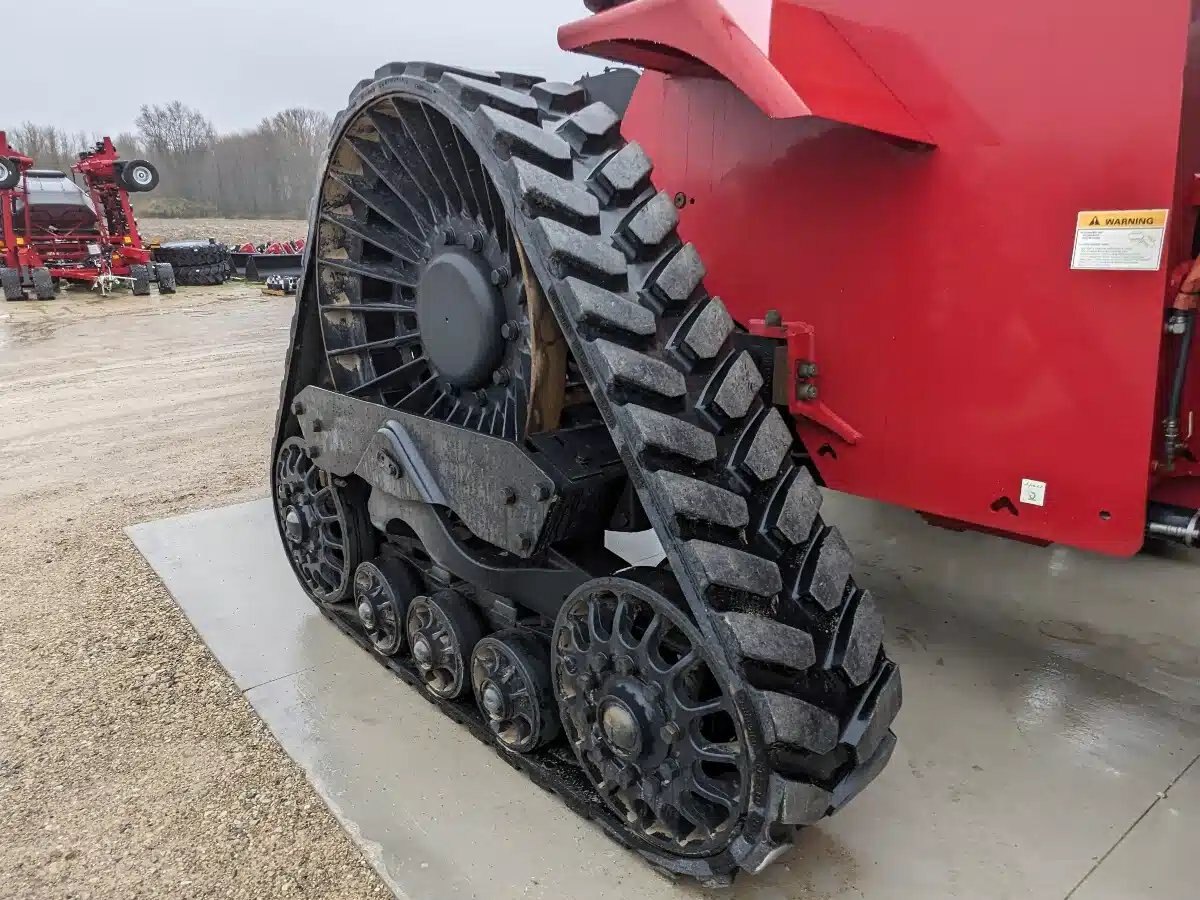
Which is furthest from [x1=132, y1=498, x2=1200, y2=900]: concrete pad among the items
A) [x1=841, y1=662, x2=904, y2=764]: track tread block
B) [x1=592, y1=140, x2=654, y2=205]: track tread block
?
[x1=592, y1=140, x2=654, y2=205]: track tread block

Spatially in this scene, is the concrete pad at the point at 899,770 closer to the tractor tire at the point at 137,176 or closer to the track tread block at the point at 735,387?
the track tread block at the point at 735,387

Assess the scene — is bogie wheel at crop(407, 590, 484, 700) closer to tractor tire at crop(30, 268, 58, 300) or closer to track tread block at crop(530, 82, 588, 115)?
track tread block at crop(530, 82, 588, 115)

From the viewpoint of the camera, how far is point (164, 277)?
61.0ft

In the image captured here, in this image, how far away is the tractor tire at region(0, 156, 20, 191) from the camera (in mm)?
16281

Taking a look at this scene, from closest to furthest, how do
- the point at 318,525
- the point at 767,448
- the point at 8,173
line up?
the point at 767,448, the point at 318,525, the point at 8,173

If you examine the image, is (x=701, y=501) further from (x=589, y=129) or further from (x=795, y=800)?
(x=589, y=129)

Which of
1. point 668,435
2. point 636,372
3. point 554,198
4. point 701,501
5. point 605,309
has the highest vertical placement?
point 554,198

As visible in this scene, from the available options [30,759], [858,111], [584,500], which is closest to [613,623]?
[584,500]

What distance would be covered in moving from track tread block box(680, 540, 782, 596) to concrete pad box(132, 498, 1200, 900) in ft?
2.80

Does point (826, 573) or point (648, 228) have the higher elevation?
→ point (648, 228)

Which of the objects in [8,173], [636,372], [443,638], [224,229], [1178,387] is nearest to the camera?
[636,372]

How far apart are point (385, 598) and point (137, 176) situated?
1838cm

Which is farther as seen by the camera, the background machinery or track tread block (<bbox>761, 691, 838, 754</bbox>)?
the background machinery

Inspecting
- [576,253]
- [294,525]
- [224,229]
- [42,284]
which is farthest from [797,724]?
[224,229]
